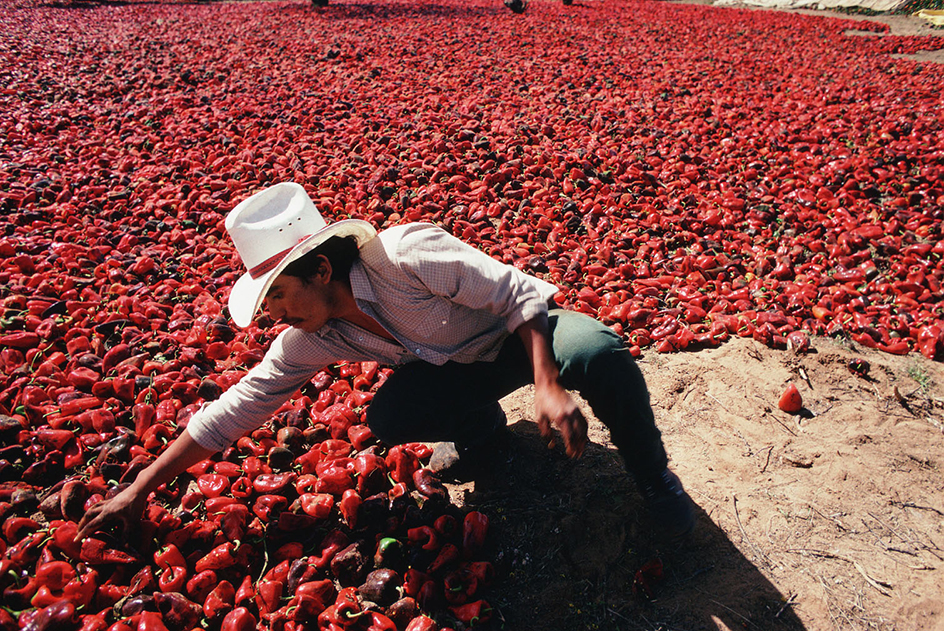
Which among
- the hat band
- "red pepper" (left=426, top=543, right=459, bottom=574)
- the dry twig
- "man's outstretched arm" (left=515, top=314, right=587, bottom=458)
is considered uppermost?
the hat band

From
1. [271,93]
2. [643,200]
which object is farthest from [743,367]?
[271,93]

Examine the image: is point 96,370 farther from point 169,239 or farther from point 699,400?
point 699,400

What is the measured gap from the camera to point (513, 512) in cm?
253

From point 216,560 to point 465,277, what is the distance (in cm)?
157

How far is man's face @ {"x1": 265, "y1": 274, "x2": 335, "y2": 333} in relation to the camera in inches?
79.4

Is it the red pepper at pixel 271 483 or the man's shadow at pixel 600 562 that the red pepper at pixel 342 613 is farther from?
the red pepper at pixel 271 483

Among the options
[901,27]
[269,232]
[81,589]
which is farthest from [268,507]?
[901,27]

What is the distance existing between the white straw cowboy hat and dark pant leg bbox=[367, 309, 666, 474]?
0.75m

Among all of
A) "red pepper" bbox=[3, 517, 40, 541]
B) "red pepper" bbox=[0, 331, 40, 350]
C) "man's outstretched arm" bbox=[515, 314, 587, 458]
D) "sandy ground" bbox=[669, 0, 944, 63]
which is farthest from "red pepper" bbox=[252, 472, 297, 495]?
"sandy ground" bbox=[669, 0, 944, 63]

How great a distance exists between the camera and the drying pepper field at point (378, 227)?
7.50 feet

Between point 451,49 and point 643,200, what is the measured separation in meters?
7.29

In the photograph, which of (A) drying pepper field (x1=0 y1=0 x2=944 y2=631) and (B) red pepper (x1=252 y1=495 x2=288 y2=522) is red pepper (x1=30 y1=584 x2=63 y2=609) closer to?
(A) drying pepper field (x1=0 y1=0 x2=944 y2=631)

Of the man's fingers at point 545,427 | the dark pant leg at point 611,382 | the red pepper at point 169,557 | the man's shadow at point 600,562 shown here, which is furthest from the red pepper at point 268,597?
the dark pant leg at point 611,382

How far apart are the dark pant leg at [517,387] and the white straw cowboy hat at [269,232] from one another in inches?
29.4
